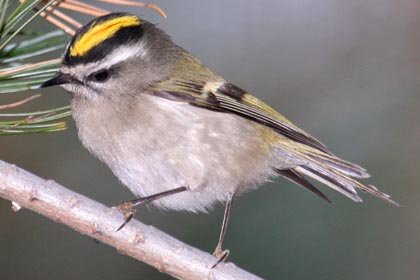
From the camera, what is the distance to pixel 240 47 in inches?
129

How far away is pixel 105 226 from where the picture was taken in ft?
5.21

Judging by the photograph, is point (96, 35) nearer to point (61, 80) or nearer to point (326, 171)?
point (61, 80)

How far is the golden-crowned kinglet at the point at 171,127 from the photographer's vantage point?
2031mm

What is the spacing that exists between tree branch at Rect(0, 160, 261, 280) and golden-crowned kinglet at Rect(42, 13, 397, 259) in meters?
0.19

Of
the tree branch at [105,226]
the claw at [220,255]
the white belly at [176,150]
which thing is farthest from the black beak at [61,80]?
the claw at [220,255]

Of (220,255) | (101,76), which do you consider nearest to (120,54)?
(101,76)

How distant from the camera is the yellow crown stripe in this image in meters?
1.91

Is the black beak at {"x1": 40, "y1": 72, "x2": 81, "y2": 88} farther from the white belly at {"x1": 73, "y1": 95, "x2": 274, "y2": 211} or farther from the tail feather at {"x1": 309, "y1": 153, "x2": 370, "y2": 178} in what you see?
the tail feather at {"x1": 309, "y1": 153, "x2": 370, "y2": 178}

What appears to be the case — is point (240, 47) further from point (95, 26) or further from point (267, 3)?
point (95, 26)

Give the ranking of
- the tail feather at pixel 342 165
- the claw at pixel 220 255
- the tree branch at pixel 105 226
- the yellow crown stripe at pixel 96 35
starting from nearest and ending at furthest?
the tree branch at pixel 105 226 < the claw at pixel 220 255 < the yellow crown stripe at pixel 96 35 < the tail feather at pixel 342 165

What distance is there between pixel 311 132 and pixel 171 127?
33.4 inches

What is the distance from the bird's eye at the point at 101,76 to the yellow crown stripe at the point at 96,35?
114 millimetres

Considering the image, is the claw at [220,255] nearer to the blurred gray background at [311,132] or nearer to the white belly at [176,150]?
the white belly at [176,150]

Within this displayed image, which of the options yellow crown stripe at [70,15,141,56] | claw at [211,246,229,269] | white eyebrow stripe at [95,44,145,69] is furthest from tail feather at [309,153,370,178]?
yellow crown stripe at [70,15,141,56]
